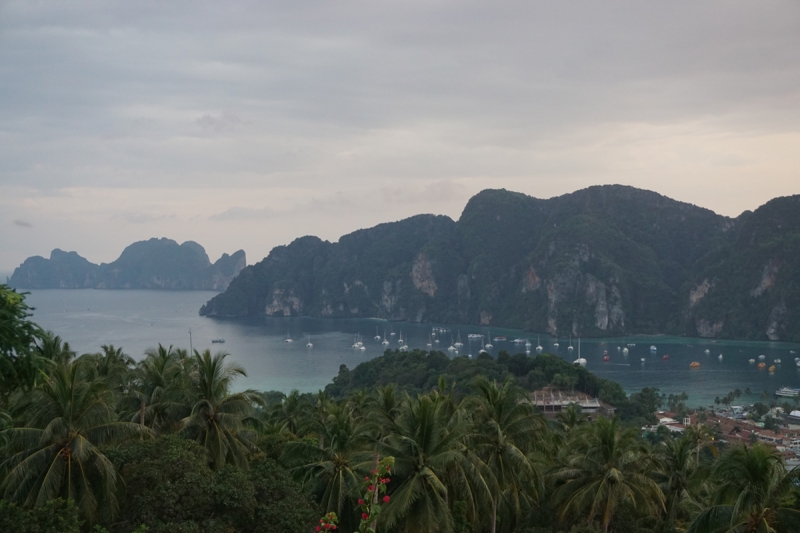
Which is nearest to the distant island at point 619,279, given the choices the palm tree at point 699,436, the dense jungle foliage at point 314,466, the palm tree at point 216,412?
the palm tree at point 699,436

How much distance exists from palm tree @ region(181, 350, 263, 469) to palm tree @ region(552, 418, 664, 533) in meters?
6.58

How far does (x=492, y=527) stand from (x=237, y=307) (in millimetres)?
188306

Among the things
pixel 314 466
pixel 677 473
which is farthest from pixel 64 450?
pixel 677 473

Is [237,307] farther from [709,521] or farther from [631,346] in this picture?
[709,521]

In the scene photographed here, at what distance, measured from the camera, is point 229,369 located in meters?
14.6

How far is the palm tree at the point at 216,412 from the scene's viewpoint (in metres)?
14.2

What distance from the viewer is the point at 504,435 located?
573 inches

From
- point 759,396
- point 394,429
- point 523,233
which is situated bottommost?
point 759,396

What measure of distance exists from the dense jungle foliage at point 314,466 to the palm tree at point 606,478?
31 millimetres

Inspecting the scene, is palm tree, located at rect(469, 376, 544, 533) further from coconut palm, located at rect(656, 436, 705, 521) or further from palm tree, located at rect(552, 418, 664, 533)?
coconut palm, located at rect(656, 436, 705, 521)

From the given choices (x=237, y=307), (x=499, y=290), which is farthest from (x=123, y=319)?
(x=499, y=290)

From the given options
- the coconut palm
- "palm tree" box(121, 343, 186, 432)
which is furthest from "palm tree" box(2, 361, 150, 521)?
the coconut palm

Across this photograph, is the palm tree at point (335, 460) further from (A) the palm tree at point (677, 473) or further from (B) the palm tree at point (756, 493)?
(A) the palm tree at point (677, 473)

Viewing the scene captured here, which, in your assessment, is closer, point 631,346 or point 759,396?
point 759,396
